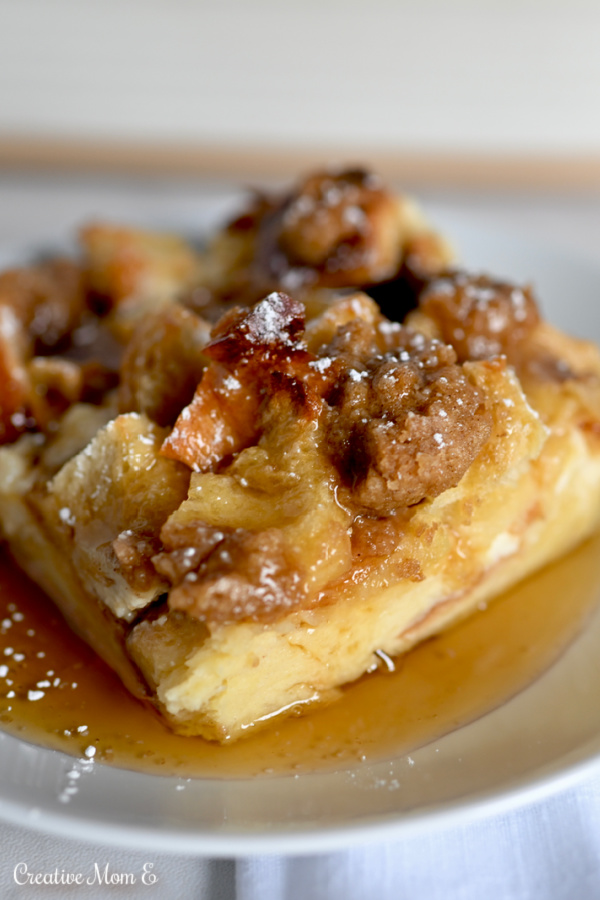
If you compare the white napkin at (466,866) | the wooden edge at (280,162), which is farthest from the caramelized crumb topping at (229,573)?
the wooden edge at (280,162)

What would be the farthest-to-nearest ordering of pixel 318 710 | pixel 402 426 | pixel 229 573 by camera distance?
1. pixel 318 710
2. pixel 402 426
3. pixel 229 573

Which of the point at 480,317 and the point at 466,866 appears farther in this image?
the point at 480,317

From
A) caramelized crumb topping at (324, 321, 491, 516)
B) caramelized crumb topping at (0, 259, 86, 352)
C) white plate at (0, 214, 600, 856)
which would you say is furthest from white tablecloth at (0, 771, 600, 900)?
caramelized crumb topping at (0, 259, 86, 352)

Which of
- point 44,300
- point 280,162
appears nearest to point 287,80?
point 280,162

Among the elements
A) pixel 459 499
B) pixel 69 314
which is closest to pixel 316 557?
pixel 459 499

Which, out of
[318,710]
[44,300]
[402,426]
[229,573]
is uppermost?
[402,426]

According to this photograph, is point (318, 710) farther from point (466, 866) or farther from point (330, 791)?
point (466, 866)

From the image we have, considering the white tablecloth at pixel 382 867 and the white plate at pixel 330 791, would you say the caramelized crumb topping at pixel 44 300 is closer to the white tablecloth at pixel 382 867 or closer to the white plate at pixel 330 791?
the white plate at pixel 330 791
